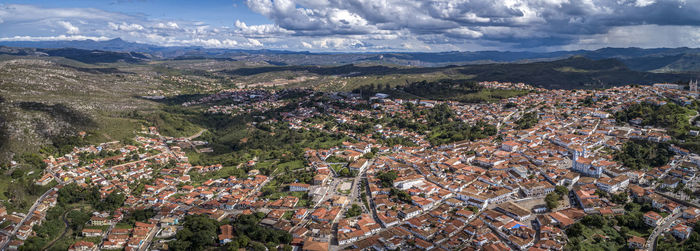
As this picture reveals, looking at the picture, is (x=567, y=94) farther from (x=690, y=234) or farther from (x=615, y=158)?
(x=690, y=234)

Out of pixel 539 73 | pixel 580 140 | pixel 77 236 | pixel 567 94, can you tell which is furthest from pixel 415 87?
pixel 77 236

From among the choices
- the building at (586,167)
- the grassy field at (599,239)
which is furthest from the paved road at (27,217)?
the building at (586,167)

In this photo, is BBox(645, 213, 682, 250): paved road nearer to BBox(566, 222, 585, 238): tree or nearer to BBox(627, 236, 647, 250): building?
BBox(627, 236, 647, 250): building

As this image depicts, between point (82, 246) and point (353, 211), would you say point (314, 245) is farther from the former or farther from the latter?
point (82, 246)

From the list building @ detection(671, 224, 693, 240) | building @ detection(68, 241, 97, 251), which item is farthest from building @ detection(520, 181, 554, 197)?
building @ detection(68, 241, 97, 251)

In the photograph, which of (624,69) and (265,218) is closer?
(265,218)

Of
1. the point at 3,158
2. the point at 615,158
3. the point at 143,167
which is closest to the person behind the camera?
the point at 615,158

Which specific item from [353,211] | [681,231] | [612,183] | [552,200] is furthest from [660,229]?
[353,211]

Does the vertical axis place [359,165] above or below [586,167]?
below

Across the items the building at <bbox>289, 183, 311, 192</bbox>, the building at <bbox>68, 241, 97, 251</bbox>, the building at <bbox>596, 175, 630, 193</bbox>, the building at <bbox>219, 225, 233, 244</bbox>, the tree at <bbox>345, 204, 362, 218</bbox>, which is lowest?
the building at <bbox>68, 241, 97, 251</bbox>
